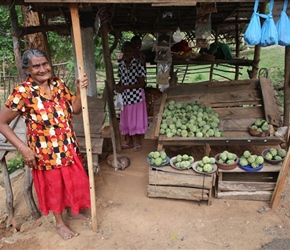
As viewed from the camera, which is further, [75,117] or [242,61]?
[242,61]

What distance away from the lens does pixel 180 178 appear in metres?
3.41

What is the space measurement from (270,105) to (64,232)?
3.52m

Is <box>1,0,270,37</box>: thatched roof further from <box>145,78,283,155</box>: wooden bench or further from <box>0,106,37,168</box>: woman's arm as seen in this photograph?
<box>0,106,37,168</box>: woman's arm

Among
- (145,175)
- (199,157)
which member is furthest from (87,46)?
(199,157)

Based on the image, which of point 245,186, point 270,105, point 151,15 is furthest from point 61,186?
point 151,15

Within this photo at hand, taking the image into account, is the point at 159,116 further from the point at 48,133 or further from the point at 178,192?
the point at 48,133

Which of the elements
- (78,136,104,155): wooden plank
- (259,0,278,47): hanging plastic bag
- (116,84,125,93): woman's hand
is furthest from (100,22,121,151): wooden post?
(259,0,278,47): hanging plastic bag

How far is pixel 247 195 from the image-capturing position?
351 cm

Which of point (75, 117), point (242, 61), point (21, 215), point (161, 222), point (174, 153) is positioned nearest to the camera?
point (161, 222)

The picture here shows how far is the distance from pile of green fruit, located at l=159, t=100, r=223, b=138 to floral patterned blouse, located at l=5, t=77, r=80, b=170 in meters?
1.64

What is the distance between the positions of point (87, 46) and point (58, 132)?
2386 mm

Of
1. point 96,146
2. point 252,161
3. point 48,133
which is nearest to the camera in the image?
point 48,133

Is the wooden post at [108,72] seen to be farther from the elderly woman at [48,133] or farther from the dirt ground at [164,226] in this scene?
the elderly woman at [48,133]

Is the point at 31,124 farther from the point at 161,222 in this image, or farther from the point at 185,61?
the point at 185,61
